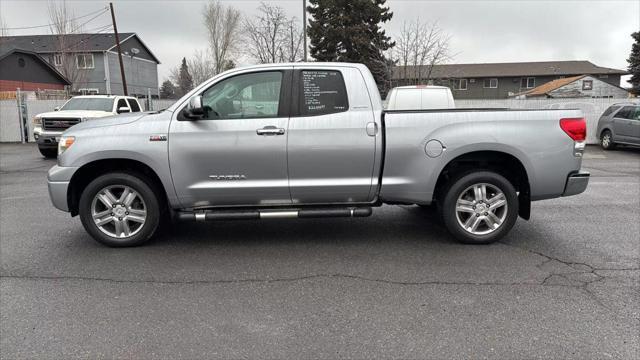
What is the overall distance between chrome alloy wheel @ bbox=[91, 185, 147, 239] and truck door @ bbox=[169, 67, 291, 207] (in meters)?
0.52

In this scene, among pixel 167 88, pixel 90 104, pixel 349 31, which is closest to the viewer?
pixel 90 104

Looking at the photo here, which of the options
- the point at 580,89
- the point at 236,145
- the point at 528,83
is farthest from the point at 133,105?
the point at 528,83

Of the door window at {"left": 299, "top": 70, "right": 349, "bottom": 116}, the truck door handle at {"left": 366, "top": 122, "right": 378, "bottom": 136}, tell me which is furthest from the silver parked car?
the door window at {"left": 299, "top": 70, "right": 349, "bottom": 116}

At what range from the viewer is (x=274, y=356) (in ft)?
9.72

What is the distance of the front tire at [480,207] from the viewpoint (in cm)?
499

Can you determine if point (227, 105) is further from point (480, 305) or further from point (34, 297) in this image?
point (480, 305)

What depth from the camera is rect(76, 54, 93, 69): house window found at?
43969mm

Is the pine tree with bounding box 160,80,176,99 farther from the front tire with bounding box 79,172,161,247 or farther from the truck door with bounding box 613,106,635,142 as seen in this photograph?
the front tire with bounding box 79,172,161,247

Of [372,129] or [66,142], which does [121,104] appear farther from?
[372,129]

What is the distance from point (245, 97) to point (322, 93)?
0.82 meters

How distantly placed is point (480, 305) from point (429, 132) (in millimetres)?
1900

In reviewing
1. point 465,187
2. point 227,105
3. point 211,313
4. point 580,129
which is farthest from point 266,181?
point 580,129

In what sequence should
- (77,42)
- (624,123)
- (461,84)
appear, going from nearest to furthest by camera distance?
(624,123)
(77,42)
(461,84)

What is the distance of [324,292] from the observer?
12.8 feet
